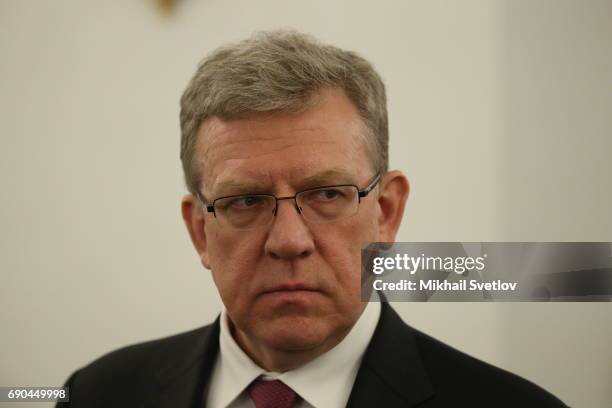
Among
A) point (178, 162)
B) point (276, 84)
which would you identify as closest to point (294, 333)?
point (276, 84)

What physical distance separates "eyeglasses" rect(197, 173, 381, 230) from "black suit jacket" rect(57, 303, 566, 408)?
290 millimetres

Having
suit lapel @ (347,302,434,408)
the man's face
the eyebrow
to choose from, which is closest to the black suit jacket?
suit lapel @ (347,302,434,408)

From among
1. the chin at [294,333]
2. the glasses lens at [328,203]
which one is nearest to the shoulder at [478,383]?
the chin at [294,333]

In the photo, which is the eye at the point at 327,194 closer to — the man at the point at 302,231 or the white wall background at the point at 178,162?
the man at the point at 302,231

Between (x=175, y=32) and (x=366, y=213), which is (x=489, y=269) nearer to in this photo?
(x=366, y=213)

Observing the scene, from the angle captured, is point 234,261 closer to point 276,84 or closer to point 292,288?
point 292,288

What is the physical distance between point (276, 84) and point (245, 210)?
0.27 meters

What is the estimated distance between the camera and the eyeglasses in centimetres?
132

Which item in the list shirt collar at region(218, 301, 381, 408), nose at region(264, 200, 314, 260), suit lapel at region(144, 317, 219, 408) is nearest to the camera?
nose at region(264, 200, 314, 260)

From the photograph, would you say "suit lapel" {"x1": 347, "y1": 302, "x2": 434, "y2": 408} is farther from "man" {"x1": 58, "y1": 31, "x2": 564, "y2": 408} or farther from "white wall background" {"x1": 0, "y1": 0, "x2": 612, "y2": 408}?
"white wall background" {"x1": 0, "y1": 0, "x2": 612, "y2": 408}

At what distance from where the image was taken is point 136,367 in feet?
5.59

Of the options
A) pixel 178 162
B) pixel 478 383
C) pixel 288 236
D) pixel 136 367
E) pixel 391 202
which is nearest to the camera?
pixel 288 236

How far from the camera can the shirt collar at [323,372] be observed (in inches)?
54.6

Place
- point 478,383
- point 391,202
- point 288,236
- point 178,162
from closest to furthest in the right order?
point 288,236 < point 478,383 < point 391,202 < point 178,162
